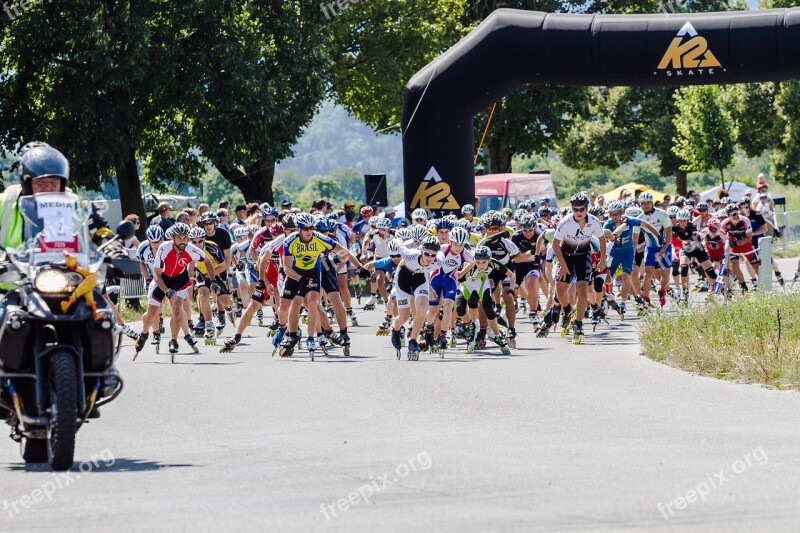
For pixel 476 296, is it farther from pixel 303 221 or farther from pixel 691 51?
pixel 691 51

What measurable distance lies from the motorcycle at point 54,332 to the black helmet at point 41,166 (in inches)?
6.5

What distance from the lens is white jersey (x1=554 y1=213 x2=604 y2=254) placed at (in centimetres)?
2062

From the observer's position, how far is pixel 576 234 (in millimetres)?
20672

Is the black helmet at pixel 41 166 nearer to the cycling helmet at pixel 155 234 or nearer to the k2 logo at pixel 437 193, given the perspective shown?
the cycling helmet at pixel 155 234

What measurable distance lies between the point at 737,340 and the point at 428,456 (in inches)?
287

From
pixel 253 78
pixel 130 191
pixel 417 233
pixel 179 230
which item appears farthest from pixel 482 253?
pixel 130 191

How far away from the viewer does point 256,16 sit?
39.2 metres

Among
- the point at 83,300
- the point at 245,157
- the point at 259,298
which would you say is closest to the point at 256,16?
the point at 245,157

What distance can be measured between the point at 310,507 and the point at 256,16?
3236 centimetres

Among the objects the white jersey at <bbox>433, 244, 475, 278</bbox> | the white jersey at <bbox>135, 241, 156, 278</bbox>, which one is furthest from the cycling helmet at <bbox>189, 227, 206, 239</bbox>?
the white jersey at <bbox>433, 244, 475, 278</bbox>

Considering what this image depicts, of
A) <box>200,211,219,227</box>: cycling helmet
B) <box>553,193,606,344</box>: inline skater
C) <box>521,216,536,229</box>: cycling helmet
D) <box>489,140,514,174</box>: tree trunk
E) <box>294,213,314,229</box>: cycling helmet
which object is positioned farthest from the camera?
<box>489,140,514,174</box>: tree trunk

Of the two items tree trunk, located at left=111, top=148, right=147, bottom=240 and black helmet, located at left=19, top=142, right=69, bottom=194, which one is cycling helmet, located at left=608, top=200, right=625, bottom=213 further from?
tree trunk, located at left=111, top=148, right=147, bottom=240

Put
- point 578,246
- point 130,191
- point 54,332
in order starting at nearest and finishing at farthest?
point 54,332
point 578,246
point 130,191

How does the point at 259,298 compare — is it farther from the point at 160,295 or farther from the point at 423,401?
the point at 423,401
